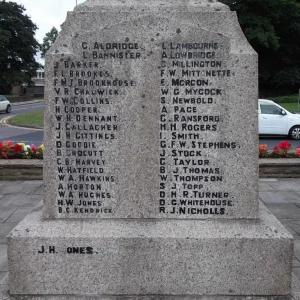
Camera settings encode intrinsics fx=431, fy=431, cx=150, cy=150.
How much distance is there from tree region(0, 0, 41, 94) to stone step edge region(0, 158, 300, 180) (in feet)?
190

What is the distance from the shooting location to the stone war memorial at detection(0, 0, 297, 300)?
3463 millimetres

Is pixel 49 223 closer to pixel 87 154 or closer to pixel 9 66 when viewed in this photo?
pixel 87 154

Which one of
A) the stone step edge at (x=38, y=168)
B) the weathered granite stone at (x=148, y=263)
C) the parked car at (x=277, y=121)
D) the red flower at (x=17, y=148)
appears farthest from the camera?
the parked car at (x=277, y=121)

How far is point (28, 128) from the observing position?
23.0 metres

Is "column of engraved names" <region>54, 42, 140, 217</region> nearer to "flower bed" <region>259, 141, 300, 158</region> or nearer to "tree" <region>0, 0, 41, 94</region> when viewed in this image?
"flower bed" <region>259, 141, 300, 158</region>

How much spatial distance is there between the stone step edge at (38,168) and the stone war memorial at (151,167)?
5.49 m

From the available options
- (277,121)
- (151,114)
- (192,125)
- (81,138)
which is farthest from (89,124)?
(277,121)

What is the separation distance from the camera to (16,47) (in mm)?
68375

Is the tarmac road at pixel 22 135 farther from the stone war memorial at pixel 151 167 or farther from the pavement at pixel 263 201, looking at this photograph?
the stone war memorial at pixel 151 167

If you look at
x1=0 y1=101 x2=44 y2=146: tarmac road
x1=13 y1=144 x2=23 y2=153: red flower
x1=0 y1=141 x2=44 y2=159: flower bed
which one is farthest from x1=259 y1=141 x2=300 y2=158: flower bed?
x1=0 y1=101 x2=44 y2=146: tarmac road

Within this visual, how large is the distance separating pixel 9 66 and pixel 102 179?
227 ft

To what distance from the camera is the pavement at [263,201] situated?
565 centimetres

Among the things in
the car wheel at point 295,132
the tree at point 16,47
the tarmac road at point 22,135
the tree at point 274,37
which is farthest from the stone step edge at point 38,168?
the tree at point 16,47

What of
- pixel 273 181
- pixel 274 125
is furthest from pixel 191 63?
pixel 274 125
